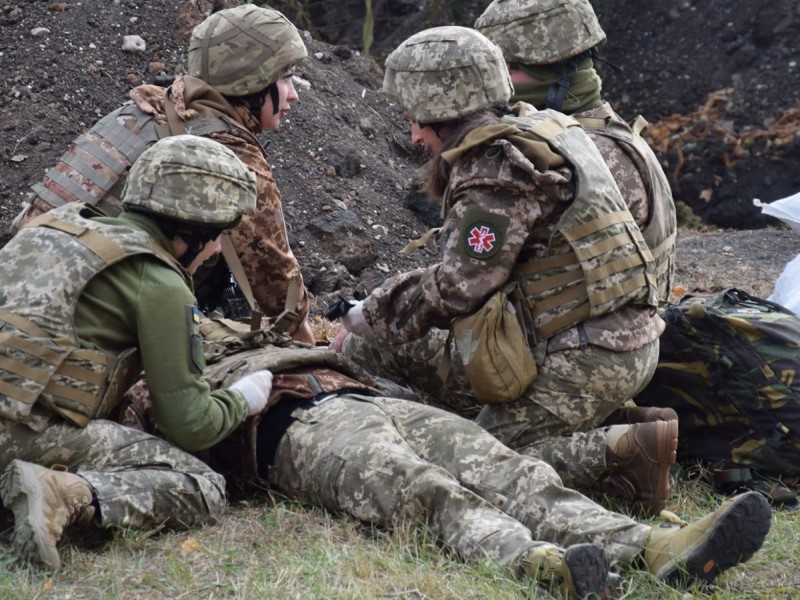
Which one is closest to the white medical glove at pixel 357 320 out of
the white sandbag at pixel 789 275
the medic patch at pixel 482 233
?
the medic patch at pixel 482 233

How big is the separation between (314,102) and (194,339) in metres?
5.86

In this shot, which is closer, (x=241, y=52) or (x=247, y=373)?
(x=247, y=373)

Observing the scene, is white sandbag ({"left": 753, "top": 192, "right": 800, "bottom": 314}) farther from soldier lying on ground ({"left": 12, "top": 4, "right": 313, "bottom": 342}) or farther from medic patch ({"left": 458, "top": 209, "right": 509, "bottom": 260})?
soldier lying on ground ({"left": 12, "top": 4, "right": 313, "bottom": 342})

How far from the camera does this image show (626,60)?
14039 mm

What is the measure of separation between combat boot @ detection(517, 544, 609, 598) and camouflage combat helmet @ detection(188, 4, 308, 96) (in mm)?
2880

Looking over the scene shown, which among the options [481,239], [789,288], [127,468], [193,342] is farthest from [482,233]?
[789,288]

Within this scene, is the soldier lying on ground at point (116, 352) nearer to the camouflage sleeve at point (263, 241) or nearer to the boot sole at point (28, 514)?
the boot sole at point (28, 514)

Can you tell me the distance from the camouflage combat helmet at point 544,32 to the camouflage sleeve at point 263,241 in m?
1.19

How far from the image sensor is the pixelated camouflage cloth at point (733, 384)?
4.98 metres

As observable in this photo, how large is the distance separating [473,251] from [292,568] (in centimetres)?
144

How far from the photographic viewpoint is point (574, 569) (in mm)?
3514

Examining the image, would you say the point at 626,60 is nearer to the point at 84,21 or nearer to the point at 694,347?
the point at 84,21

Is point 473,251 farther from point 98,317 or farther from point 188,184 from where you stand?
point 98,317

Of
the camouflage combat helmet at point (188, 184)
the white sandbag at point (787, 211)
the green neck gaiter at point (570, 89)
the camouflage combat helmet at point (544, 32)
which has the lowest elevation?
the white sandbag at point (787, 211)
